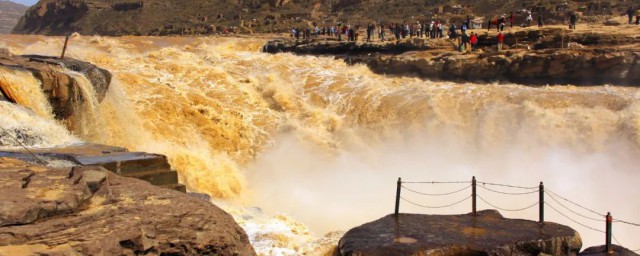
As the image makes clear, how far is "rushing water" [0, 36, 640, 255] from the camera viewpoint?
12.5 metres

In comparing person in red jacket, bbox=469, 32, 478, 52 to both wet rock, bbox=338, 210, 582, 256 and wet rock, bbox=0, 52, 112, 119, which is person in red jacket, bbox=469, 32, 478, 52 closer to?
wet rock, bbox=338, 210, 582, 256

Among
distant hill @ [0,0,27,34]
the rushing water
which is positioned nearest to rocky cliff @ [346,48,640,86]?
the rushing water

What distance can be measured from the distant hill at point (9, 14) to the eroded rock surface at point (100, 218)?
8406 centimetres

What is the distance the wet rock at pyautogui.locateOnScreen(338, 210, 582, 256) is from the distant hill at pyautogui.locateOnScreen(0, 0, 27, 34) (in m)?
82.7

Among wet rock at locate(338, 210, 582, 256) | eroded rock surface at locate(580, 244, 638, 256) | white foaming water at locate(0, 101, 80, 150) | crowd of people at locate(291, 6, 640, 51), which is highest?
crowd of people at locate(291, 6, 640, 51)

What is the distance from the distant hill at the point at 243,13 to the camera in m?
31.0

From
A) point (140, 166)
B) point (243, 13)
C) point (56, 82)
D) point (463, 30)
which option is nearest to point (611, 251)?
point (140, 166)

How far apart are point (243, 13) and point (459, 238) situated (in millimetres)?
36151

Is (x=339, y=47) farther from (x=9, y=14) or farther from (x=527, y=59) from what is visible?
(x=9, y=14)

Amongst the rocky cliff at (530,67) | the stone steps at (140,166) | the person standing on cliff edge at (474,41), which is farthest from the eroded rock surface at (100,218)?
the person standing on cliff edge at (474,41)

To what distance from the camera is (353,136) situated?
1655cm

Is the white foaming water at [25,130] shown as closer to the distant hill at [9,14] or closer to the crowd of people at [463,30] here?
the crowd of people at [463,30]

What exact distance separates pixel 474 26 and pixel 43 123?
66.9 ft

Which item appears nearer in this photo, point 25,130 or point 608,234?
point 608,234
